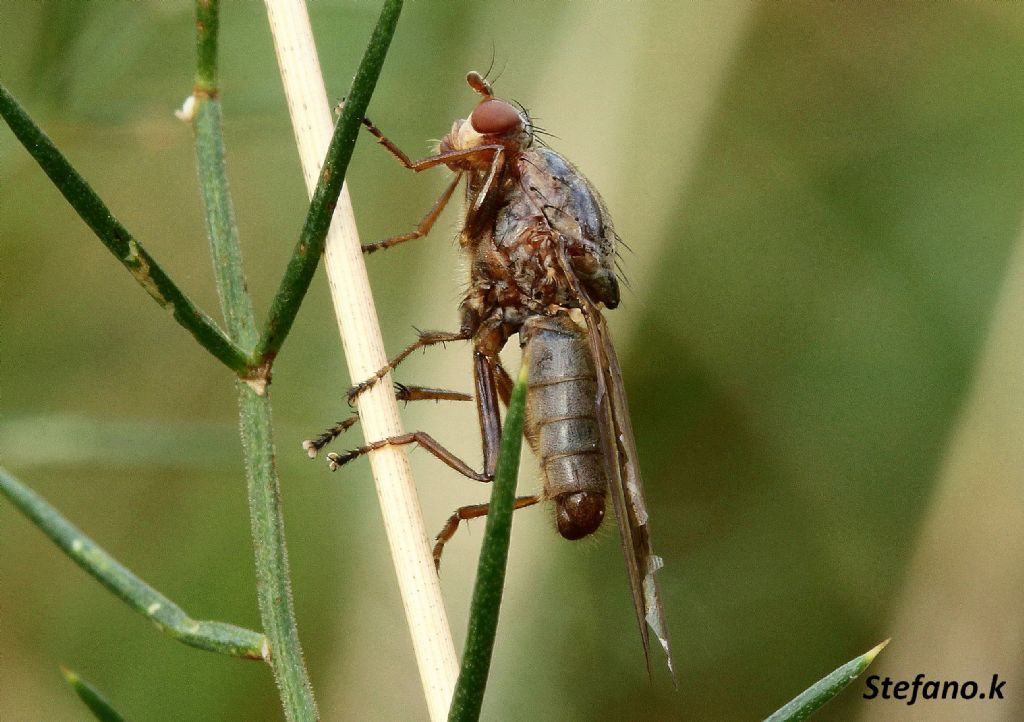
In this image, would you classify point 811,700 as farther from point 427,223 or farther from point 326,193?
point 427,223

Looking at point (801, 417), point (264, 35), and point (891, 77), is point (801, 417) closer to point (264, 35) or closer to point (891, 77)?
point (891, 77)

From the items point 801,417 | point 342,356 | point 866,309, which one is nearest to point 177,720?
point 342,356

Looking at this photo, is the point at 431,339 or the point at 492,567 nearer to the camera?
the point at 492,567

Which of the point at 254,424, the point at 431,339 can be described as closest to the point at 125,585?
the point at 254,424

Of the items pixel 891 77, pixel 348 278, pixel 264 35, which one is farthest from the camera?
pixel 891 77

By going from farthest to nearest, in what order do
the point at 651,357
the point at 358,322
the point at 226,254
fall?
1. the point at 651,357
2. the point at 358,322
3. the point at 226,254

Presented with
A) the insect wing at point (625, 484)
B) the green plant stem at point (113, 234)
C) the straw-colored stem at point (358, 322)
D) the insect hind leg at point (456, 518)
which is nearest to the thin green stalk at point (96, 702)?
the green plant stem at point (113, 234)
